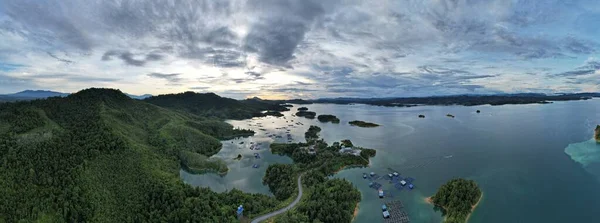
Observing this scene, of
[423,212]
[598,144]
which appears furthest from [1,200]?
[598,144]

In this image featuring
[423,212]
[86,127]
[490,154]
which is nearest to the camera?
[423,212]

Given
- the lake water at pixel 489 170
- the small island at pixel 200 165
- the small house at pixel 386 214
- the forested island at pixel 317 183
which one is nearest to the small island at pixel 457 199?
the lake water at pixel 489 170

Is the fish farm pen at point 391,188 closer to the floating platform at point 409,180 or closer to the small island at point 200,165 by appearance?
the floating platform at point 409,180

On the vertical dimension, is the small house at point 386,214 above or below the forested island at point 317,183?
below

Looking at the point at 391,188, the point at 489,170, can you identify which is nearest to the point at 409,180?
the point at 391,188

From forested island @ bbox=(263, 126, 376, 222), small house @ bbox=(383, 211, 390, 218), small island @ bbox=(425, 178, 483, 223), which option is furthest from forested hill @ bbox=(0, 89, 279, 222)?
small island @ bbox=(425, 178, 483, 223)

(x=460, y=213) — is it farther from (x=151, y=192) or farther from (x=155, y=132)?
(x=155, y=132)
